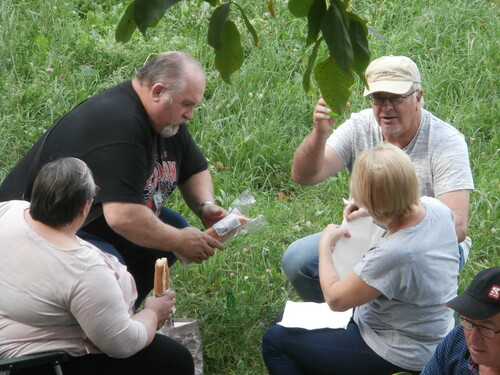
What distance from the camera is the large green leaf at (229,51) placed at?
2.27 meters

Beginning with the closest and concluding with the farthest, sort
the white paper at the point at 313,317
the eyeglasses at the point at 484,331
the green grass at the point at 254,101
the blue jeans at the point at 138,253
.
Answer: the eyeglasses at the point at 484,331 → the white paper at the point at 313,317 → the blue jeans at the point at 138,253 → the green grass at the point at 254,101

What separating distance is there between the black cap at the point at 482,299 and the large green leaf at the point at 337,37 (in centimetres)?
115

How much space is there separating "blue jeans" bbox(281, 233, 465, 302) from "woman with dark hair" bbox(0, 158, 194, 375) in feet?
4.04

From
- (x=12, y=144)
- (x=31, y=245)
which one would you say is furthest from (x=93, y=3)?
(x=31, y=245)

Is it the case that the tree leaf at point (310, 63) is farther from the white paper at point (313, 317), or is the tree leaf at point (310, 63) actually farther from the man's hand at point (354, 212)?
the white paper at point (313, 317)

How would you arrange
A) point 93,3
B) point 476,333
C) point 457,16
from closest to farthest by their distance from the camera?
point 476,333
point 457,16
point 93,3

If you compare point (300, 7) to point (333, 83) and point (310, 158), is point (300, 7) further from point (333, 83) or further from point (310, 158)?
point (310, 158)

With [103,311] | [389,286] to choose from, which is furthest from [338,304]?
[103,311]

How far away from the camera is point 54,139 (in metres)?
4.01

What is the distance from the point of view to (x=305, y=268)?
445 centimetres

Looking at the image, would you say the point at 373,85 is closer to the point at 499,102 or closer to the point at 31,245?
the point at 31,245

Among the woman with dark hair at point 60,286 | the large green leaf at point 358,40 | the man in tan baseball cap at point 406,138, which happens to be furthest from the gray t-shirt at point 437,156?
the large green leaf at point 358,40

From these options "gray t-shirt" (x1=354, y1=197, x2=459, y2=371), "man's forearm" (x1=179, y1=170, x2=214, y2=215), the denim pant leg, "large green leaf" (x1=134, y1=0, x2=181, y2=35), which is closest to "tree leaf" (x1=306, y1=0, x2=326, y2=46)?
"large green leaf" (x1=134, y1=0, x2=181, y2=35)

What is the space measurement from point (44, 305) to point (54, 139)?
1032 mm
